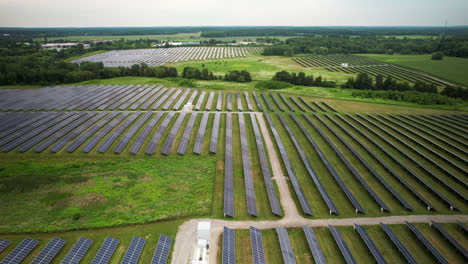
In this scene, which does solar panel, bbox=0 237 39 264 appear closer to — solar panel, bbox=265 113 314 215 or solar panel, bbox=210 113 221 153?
solar panel, bbox=210 113 221 153

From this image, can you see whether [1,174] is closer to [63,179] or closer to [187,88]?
[63,179]

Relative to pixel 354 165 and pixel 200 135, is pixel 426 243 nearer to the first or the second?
pixel 354 165

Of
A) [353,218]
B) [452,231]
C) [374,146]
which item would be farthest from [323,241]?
[374,146]

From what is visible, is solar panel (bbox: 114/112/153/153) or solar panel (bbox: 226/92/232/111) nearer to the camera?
solar panel (bbox: 114/112/153/153)

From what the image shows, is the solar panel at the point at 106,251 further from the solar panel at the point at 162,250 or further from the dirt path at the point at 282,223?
the dirt path at the point at 282,223

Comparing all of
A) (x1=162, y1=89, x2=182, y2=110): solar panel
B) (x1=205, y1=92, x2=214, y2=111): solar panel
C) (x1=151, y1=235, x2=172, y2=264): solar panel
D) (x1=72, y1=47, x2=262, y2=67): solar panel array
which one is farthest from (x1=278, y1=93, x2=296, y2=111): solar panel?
(x1=72, y1=47, x2=262, y2=67): solar panel array

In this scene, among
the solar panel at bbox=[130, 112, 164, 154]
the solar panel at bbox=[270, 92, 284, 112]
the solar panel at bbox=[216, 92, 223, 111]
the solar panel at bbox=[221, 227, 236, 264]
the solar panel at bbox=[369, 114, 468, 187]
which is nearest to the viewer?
the solar panel at bbox=[221, 227, 236, 264]
